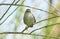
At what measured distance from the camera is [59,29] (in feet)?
7.86

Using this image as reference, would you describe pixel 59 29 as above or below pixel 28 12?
below

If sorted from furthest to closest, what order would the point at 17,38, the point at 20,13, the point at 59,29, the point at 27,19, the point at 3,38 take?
the point at 20,13 → the point at 3,38 → the point at 17,38 → the point at 59,29 → the point at 27,19

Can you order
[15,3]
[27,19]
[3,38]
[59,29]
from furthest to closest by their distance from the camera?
[3,38] < [59,29] < [27,19] < [15,3]

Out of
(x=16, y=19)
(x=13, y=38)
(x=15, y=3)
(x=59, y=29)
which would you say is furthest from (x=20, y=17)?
(x=15, y=3)

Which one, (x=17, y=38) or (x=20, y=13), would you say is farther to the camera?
(x=20, y=13)

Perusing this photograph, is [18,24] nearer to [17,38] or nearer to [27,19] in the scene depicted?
[17,38]

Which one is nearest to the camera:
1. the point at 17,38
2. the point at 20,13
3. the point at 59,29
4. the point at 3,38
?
the point at 59,29

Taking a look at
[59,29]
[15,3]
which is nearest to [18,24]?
[59,29]

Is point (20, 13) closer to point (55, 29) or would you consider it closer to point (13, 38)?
point (13, 38)

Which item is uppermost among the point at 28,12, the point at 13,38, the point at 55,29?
the point at 28,12

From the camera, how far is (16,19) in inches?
116

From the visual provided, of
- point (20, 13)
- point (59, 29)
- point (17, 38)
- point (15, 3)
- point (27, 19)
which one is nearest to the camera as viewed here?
point (15, 3)

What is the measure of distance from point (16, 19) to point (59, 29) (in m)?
0.74

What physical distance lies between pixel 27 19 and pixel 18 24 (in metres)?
0.68
